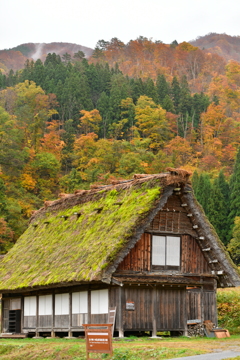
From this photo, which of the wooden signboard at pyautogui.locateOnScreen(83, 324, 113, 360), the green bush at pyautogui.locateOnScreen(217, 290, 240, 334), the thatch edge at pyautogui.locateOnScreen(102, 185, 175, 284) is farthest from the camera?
the green bush at pyautogui.locateOnScreen(217, 290, 240, 334)

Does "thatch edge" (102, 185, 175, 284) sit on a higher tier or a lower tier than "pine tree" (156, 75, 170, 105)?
lower

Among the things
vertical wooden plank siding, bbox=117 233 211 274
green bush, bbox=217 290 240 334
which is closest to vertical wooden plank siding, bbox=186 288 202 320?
vertical wooden plank siding, bbox=117 233 211 274

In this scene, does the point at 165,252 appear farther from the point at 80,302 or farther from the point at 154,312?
the point at 80,302

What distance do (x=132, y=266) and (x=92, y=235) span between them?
273 cm

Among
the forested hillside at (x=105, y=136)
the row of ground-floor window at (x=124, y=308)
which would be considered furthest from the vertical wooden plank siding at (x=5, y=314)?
the forested hillside at (x=105, y=136)

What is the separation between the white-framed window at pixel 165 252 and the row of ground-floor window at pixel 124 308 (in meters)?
0.94

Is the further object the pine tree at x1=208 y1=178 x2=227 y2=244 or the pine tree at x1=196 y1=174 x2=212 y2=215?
the pine tree at x1=196 y1=174 x2=212 y2=215

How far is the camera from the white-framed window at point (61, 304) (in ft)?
76.5

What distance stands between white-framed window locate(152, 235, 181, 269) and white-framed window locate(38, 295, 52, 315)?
18.9 ft

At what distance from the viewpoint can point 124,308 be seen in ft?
67.6

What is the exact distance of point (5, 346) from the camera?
66.0 ft

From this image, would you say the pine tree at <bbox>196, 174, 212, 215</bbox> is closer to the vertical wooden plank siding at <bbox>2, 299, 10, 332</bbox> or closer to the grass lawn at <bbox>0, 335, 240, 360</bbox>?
the vertical wooden plank siding at <bbox>2, 299, 10, 332</bbox>

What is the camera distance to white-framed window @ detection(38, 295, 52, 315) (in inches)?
965

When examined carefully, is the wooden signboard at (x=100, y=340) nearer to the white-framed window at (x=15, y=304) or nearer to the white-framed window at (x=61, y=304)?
the white-framed window at (x=61, y=304)
